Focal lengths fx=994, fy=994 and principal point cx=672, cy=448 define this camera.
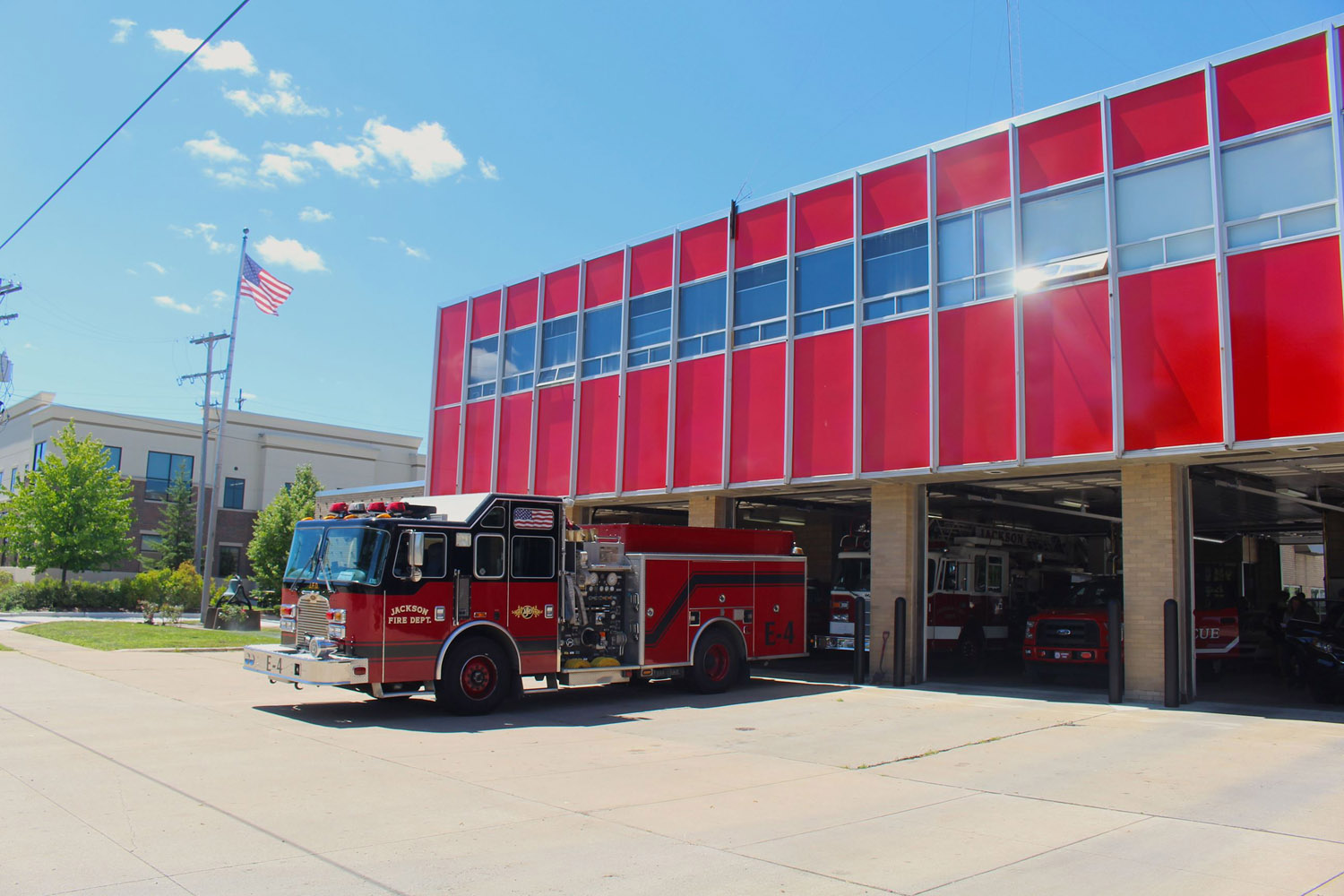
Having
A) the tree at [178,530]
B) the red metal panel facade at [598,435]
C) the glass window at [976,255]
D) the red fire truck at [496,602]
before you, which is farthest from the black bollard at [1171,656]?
the tree at [178,530]

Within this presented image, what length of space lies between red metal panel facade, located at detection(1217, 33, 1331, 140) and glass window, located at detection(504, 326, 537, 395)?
16.4m

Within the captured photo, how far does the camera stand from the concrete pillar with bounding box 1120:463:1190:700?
15.4 meters

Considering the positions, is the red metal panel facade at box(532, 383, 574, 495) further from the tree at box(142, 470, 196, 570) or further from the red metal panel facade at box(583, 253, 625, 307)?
the tree at box(142, 470, 196, 570)

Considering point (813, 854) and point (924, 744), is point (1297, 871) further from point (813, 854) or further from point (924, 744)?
point (924, 744)

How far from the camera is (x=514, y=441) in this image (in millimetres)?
26109

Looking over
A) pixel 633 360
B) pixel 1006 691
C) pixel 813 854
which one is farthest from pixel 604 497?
pixel 813 854

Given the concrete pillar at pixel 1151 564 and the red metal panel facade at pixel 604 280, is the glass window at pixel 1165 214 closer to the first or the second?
the concrete pillar at pixel 1151 564

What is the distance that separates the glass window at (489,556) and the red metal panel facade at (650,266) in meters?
10.4

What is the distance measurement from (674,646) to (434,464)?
15.1 m

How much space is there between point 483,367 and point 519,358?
165cm

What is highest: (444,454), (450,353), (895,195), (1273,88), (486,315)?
(1273,88)

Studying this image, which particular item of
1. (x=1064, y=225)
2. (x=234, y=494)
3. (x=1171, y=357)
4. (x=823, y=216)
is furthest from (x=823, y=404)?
(x=234, y=494)

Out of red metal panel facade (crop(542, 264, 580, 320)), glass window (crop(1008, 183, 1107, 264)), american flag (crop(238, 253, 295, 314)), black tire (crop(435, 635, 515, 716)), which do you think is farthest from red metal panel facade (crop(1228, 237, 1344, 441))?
american flag (crop(238, 253, 295, 314))

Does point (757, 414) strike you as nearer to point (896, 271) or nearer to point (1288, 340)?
point (896, 271)
